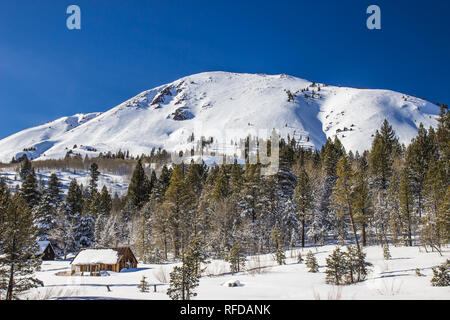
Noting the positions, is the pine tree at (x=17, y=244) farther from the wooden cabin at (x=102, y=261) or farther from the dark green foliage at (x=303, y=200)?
the dark green foliage at (x=303, y=200)

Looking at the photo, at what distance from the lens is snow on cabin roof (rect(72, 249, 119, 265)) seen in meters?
32.7

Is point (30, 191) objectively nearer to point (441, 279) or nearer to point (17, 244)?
point (17, 244)

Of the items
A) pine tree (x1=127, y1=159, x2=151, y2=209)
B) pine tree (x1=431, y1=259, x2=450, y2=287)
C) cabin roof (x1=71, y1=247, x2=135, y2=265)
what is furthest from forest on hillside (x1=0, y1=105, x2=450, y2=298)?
pine tree (x1=127, y1=159, x2=151, y2=209)

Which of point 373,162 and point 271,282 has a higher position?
point 373,162

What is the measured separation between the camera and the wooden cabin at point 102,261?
1281 inches

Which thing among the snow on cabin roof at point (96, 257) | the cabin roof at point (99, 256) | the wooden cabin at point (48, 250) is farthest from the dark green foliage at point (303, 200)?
the wooden cabin at point (48, 250)

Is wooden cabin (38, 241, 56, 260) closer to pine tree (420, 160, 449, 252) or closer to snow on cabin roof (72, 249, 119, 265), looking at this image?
snow on cabin roof (72, 249, 119, 265)

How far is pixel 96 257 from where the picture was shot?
33406mm

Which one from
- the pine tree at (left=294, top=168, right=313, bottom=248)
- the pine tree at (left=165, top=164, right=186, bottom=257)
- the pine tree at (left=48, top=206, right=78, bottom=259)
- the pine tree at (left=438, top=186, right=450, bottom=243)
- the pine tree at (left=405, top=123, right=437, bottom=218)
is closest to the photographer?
the pine tree at (left=438, top=186, right=450, bottom=243)

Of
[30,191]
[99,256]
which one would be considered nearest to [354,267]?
[99,256]
